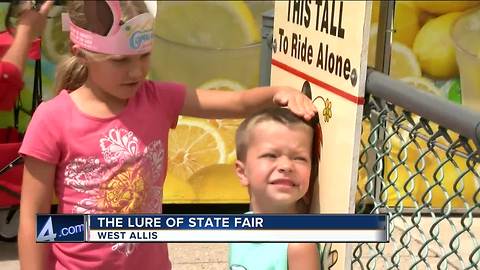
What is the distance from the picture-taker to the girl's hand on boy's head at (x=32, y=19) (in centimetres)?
203

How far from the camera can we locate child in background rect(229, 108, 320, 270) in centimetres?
210

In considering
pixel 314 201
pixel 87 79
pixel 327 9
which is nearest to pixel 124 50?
pixel 87 79

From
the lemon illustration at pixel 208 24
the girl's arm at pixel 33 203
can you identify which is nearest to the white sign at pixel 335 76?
the girl's arm at pixel 33 203

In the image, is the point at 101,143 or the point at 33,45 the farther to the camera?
the point at 33,45

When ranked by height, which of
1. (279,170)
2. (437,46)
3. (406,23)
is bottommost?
(279,170)

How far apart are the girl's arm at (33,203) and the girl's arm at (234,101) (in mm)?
412

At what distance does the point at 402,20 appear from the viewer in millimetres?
5254

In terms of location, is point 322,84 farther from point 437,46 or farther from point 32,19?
point 437,46

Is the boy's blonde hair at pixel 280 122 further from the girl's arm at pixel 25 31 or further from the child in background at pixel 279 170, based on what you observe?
the girl's arm at pixel 25 31

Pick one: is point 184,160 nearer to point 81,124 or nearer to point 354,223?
point 81,124

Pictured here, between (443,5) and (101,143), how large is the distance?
359cm

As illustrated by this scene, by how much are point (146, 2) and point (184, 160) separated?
10.7 feet

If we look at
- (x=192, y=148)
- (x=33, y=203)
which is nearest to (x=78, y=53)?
(x=33, y=203)

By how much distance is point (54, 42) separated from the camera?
16.1ft
